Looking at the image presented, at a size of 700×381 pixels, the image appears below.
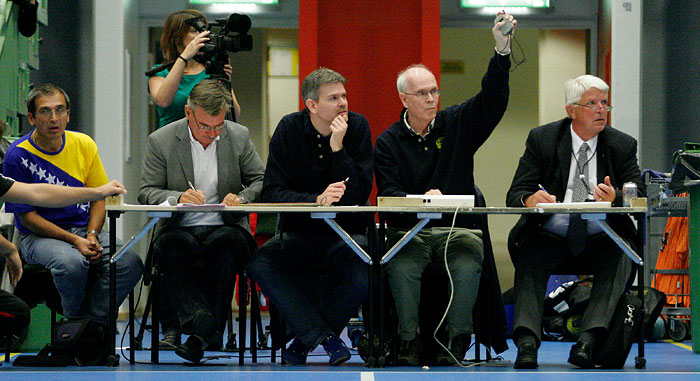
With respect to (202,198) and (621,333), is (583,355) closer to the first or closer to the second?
(621,333)

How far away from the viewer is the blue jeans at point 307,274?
391 centimetres

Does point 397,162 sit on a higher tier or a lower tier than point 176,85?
lower

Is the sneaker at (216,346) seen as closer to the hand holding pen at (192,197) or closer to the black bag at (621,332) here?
the hand holding pen at (192,197)

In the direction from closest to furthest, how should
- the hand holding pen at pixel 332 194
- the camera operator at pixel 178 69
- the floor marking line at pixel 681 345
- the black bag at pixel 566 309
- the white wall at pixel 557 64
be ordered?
the hand holding pen at pixel 332 194 → the camera operator at pixel 178 69 → the floor marking line at pixel 681 345 → the black bag at pixel 566 309 → the white wall at pixel 557 64

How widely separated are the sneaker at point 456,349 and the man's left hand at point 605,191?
80 centimetres

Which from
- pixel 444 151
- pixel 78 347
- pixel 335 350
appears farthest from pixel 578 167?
pixel 78 347

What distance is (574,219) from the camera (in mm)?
3963

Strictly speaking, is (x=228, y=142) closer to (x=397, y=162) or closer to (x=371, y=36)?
(x=397, y=162)

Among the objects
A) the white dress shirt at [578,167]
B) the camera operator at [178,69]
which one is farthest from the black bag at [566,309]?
the camera operator at [178,69]

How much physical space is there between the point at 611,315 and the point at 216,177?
5.96 ft

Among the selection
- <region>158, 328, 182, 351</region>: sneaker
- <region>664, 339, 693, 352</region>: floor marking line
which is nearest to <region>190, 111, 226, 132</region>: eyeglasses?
<region>158, 328, 182, 351</region>: sneaker

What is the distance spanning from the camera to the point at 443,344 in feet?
13.2

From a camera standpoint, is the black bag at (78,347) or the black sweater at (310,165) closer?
the black bag at (78,347)

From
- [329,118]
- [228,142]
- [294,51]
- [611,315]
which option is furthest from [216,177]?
[294,51]
